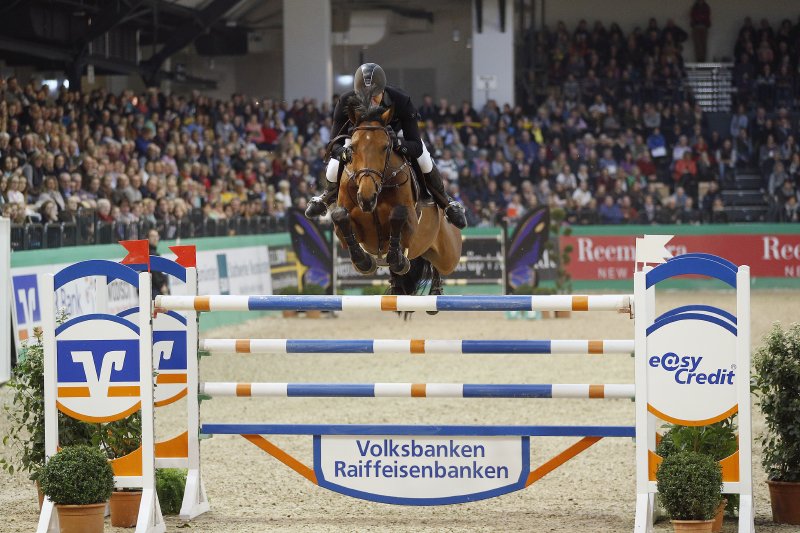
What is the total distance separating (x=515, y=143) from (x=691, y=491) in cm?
2077

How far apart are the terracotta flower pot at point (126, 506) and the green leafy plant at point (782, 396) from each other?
3183mm

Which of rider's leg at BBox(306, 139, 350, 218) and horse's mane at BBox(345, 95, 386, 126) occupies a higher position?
horse's mane at BBox(345, 95, 386, 126)

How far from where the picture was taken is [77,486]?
5.47 m

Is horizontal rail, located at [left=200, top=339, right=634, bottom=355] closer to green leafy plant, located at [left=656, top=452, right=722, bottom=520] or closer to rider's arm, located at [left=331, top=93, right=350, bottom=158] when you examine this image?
green leafy plant, located at [left=656, top=452, right=722, bottom=520]

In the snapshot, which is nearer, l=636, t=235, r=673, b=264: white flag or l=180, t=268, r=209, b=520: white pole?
l=636, t=235, r=673, b=264: white flag

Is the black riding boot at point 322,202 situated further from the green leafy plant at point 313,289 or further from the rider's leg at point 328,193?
the green leafy plant at point 313,289

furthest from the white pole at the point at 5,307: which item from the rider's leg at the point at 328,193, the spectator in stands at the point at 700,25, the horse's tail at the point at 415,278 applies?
the spectator in stands at the point at 700,25

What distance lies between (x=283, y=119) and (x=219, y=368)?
44.8 ft

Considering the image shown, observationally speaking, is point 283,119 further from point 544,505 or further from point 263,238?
point 544,505

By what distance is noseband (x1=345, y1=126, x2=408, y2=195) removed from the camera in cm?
702

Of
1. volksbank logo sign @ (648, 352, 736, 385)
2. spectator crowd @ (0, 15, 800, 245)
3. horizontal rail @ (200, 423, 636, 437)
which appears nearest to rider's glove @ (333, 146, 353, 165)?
horizontal rail @ (200, 423, 636, 437)

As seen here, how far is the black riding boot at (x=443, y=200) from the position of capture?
797 centimetres

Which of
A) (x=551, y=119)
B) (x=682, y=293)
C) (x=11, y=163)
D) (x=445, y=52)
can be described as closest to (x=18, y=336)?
(x=11, y=163)

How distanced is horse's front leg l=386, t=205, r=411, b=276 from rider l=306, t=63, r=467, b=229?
44 cm
